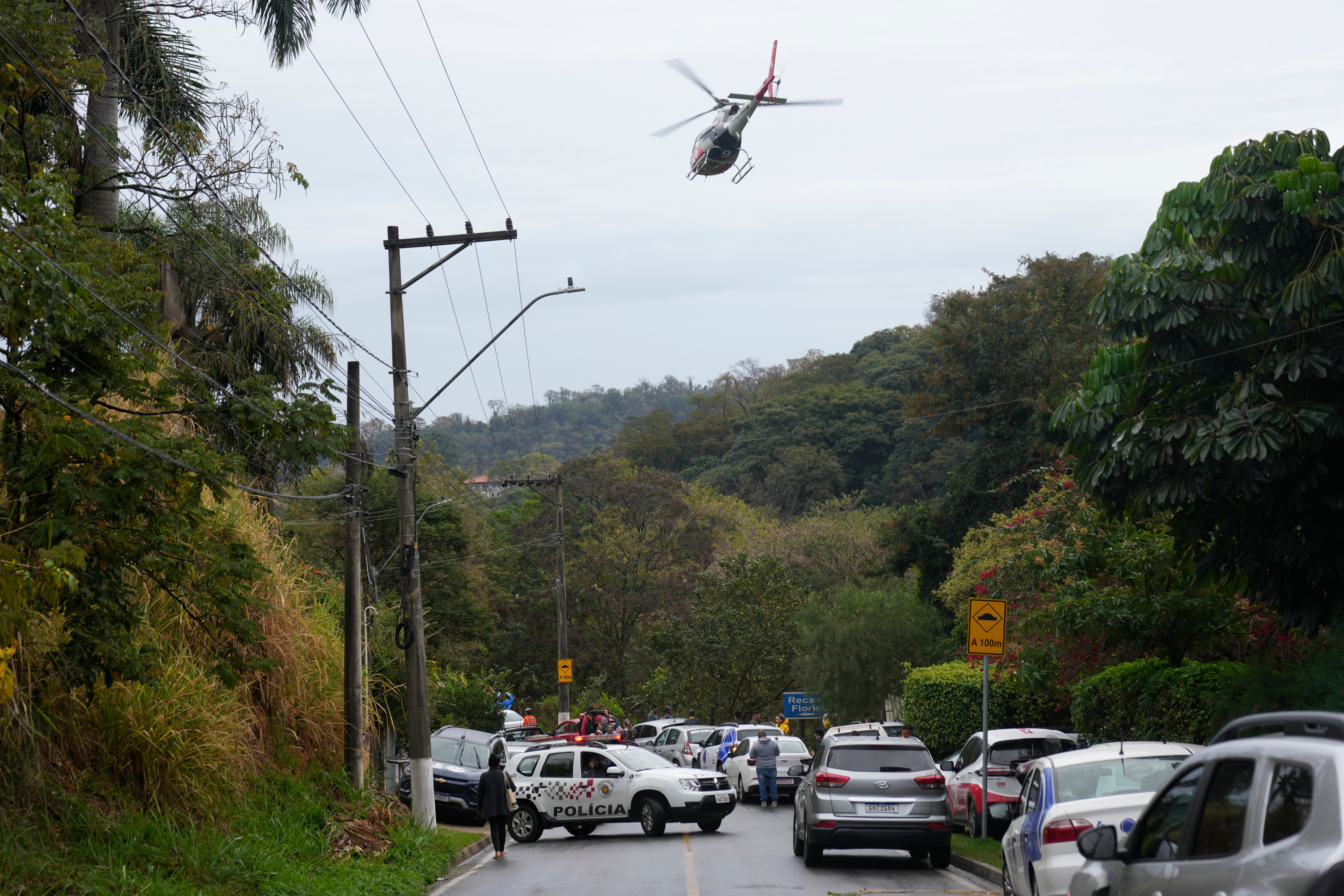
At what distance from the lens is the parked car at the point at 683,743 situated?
31.9 m

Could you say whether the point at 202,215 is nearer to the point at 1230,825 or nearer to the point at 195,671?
the point at 195,671

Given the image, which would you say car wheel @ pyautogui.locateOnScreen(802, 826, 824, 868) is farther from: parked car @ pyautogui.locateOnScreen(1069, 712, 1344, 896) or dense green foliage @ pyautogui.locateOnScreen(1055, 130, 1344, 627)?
parked car @ pyautogui.locateOnScreen(1069, 712, 1344, 896)

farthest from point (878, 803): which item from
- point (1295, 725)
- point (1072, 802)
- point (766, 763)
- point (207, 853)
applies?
point (1295, 725)

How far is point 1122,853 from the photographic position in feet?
19.8

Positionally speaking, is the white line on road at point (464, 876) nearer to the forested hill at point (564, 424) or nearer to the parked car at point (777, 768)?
the parked car at point (777, 768)

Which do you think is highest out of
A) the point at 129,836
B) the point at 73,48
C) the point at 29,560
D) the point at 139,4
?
the point at 139,4

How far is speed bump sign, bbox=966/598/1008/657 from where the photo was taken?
17.2 metres

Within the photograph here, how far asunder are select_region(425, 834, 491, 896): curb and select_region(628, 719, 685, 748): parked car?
583 inches

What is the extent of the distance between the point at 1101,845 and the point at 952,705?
23.4 metres

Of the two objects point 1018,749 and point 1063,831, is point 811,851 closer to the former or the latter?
point 1018,749

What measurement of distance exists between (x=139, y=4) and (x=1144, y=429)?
16059mm

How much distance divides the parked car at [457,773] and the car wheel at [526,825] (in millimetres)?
1036

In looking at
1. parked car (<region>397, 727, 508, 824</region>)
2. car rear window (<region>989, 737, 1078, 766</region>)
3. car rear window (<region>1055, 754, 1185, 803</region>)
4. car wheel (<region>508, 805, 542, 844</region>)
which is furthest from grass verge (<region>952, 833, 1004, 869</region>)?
parked car (<region>397, 727, 508, 824</region>)

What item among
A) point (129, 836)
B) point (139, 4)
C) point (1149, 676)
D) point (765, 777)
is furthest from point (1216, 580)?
point (139, 4)
